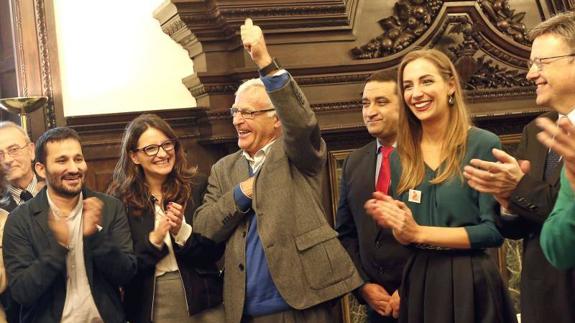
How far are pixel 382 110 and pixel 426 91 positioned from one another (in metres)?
0.57

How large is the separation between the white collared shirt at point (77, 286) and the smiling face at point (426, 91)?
1.32m

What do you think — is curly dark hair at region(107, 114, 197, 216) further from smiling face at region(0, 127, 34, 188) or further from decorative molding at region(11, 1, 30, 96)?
decorative molding at region(11, 1, 30, 96)

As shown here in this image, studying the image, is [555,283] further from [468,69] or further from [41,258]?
[468,69]

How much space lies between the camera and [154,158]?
343cm

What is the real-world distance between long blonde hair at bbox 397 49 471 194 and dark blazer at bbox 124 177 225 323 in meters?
0.86

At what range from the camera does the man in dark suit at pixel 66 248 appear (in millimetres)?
3055

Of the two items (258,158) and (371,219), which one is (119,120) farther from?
(371,219)

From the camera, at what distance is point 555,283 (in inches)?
101

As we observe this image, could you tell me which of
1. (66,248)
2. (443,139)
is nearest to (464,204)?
(443,139)

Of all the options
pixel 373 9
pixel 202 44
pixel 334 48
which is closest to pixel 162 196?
pixel 202 44

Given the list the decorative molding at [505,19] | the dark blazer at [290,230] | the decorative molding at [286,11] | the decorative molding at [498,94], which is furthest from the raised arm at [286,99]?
the decorative molding at [505,19]

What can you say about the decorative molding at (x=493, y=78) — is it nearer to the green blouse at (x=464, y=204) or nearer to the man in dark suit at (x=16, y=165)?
the green blouse at (x=464, y=204)

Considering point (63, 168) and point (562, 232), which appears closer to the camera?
point (562, 232)

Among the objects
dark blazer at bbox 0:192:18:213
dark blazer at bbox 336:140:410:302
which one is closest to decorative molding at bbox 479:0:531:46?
dark blazer at bbox 336:140:410:302
